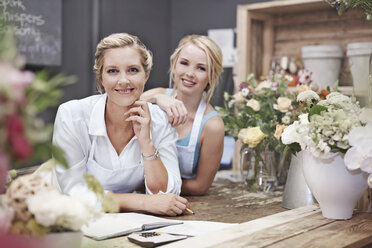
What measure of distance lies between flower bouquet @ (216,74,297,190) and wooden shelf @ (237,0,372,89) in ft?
2.12

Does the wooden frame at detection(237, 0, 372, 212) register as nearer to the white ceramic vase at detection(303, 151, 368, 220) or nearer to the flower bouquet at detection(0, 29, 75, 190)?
the white ceramic vase at detection(303, 151, 368, 220)

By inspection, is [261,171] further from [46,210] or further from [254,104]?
[46,210]

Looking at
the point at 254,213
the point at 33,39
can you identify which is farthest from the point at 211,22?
the point at 254,213

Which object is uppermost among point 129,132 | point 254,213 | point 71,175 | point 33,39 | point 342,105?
point 33,39

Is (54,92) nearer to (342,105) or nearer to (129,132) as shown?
(342,105)

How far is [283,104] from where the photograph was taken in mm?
2072

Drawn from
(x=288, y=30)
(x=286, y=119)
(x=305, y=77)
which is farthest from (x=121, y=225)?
Result: (x=288, y=30)

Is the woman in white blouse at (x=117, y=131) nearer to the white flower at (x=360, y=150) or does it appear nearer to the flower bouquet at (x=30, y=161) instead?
the white flower at (x=360, y=150)

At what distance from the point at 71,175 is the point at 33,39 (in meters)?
2.13

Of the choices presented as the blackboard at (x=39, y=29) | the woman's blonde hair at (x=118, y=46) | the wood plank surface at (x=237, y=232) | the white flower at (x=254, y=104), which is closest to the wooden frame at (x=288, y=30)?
the white flower at (x=254, y=104)

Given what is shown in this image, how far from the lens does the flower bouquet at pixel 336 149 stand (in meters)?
1.30

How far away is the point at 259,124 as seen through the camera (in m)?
2.14

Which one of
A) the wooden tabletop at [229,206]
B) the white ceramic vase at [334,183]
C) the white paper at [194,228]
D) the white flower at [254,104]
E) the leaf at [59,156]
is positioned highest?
the leaf at [59,156]

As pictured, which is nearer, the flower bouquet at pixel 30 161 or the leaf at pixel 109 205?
the flower bouquet at pixel 30 161
